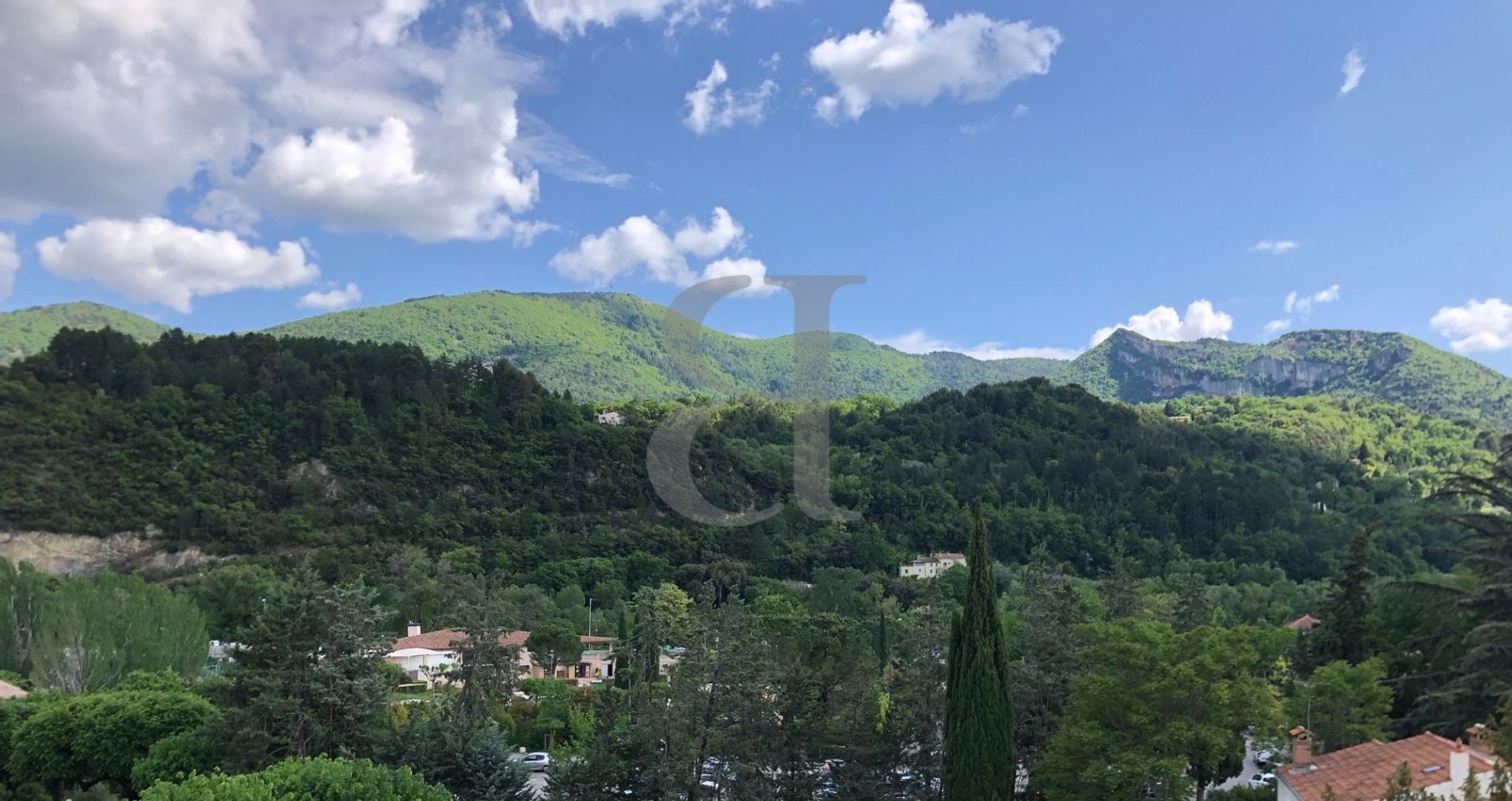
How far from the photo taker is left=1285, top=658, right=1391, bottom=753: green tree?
2181 cm

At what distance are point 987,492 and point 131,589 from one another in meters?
71.7

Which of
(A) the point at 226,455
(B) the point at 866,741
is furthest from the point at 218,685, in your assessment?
(A) the point at 226,455

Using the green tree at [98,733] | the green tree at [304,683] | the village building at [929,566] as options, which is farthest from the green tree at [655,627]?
the village building at [929,566]

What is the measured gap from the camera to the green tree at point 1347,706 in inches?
859

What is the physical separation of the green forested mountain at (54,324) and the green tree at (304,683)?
126197mm

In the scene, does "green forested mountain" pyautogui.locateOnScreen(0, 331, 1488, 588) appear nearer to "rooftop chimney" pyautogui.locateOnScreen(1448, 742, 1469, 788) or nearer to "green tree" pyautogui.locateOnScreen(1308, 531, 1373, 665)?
"green tree" pyautogui.locateOnScreen(1308, 531, 1373, 665)

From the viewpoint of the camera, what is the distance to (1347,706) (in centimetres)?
2209

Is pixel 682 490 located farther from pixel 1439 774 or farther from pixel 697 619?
pixel 1439 774

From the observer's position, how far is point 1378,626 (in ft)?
86.6

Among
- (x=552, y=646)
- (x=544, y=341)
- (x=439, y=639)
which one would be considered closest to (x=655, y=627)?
(x=552, y=646)

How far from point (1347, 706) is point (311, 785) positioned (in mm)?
22896

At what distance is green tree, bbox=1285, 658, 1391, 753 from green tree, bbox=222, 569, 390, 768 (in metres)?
21.3

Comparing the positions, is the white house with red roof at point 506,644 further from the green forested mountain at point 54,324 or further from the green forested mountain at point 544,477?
the green forested mountain at point 54,324

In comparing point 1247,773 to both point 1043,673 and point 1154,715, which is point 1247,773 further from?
point 1154,715
